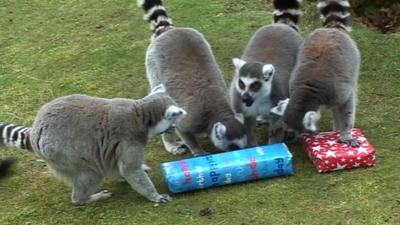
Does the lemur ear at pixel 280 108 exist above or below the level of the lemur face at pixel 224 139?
above

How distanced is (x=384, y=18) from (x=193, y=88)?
2957 millimetres

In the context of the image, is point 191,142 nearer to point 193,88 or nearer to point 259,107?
point 193,88

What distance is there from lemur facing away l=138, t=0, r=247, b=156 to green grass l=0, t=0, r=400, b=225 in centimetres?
34

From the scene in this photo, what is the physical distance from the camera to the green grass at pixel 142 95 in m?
4.16

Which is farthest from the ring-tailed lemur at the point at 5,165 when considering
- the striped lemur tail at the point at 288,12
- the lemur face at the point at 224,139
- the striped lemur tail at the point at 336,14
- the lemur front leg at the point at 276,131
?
the striped lemur tail at the point at 336,14

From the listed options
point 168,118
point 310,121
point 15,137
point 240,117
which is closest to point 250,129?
point 240,117

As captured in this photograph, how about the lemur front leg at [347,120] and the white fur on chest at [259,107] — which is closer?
the lemur front leg at [347,120]

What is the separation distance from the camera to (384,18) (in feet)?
22.7

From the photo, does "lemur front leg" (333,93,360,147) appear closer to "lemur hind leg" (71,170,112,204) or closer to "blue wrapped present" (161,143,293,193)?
"blue wrapped present" (161,143,293,193)

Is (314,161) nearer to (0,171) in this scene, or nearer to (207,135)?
(207,135)

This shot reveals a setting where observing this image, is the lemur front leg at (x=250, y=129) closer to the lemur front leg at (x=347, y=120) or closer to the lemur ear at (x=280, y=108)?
the lemur ear at (x=280, y=108)

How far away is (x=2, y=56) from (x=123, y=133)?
3101mm

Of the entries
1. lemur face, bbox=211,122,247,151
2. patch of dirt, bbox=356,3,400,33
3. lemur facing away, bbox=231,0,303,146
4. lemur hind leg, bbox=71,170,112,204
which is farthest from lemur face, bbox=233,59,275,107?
patch of dirt, bbox=356,3,400,33

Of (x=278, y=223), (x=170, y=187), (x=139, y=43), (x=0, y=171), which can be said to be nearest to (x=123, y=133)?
(x=170, y=187)
